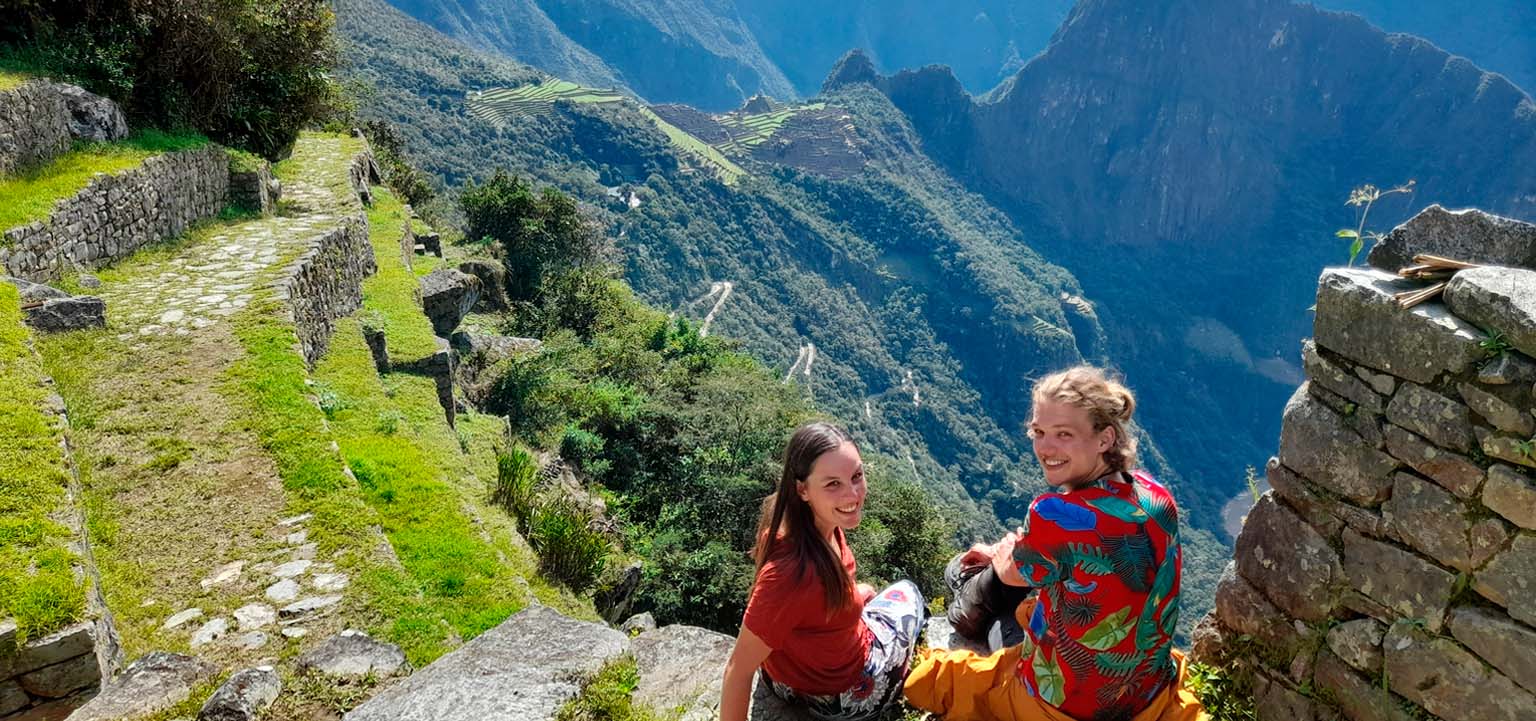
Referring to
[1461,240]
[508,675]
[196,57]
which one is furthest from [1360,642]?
[196,57]

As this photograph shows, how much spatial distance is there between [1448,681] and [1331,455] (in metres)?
0.79

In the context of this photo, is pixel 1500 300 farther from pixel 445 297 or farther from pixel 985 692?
pixel 445 297

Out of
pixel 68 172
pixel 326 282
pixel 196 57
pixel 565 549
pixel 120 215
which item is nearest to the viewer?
pixel 565 549

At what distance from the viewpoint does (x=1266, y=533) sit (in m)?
3.11

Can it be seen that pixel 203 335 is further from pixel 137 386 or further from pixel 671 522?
pixel 671 522

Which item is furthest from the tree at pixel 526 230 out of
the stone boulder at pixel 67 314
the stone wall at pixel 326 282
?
the stone boulder at pixel 67 314

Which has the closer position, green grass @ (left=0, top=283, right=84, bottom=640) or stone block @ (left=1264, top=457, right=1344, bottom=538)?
stone block @ (left=1264, top=457, right=1344, bottom=538)

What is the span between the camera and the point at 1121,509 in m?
2.60

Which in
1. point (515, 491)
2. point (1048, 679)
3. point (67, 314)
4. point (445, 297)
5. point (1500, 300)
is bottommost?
point (515, 491)

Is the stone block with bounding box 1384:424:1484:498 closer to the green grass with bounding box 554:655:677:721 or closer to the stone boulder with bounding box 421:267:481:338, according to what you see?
the green grass with bounding box 554:655:677:721

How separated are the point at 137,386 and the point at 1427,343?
7.74 metres

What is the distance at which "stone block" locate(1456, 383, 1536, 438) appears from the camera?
224cm

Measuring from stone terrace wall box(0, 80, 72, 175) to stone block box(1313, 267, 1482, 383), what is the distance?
1056 centimetres

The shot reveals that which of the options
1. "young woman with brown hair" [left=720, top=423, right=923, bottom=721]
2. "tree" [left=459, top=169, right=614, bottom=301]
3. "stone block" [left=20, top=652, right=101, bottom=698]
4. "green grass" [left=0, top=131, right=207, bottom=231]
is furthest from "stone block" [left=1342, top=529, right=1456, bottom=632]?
"tree" [left=459, top=169, right=614, bottom=301]
